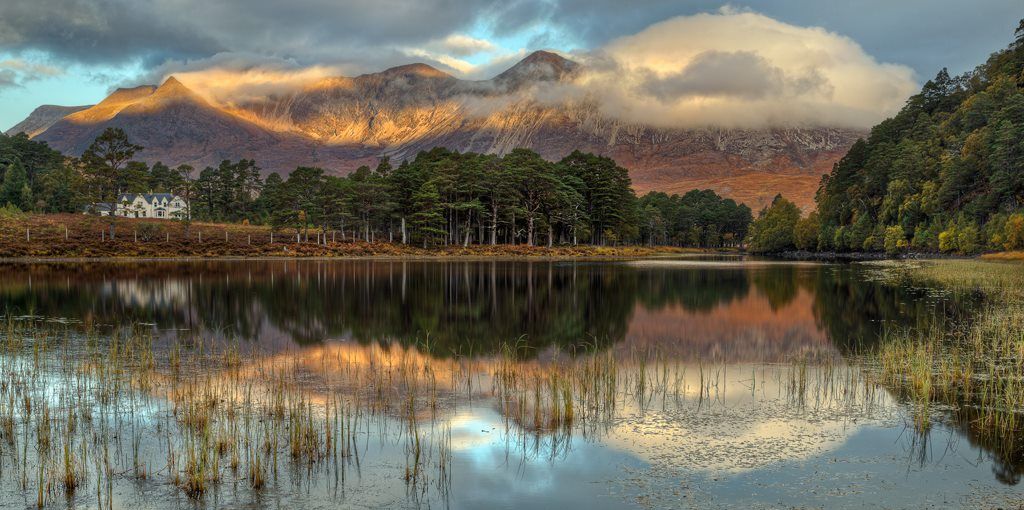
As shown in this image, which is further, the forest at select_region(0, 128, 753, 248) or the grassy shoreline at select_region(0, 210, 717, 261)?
the forest at select_region(0, 128, 753, 248)

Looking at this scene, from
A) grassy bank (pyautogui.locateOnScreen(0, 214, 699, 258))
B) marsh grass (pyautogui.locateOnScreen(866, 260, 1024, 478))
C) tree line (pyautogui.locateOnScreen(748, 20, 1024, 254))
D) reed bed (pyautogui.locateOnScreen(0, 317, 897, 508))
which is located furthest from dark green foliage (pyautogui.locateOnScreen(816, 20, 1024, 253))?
reed bed (pyautogui.locateOnScreen(0, 317, 897, 508))

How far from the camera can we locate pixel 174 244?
9281cm

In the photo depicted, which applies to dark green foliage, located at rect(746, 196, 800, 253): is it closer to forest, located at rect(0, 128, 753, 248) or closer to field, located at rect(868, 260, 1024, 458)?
forest, located at rect(0, 128, 753, 248)

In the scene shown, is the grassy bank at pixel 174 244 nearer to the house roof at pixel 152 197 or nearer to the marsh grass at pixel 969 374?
the house roof at pixel 152 197

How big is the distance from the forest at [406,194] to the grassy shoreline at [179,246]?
17.0 ft

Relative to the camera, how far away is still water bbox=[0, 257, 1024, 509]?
30.3 ft

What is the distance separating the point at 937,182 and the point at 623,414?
12064cm

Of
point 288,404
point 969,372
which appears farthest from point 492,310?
point 969,372

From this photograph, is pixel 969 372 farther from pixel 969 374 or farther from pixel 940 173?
pixel 940 173

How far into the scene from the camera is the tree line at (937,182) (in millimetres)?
88312

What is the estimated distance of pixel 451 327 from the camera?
27.1 m

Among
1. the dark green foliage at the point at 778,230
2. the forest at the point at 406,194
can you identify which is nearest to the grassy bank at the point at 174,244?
the forest at the point at 406,194

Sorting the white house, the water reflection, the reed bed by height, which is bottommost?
the water reflection

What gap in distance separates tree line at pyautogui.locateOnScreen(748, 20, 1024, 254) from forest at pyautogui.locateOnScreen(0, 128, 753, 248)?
4948 cm
